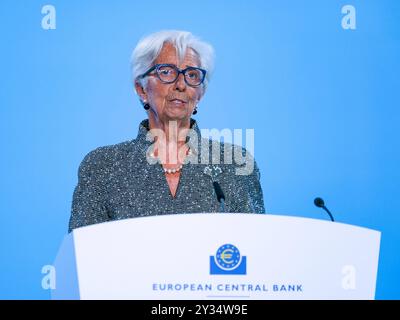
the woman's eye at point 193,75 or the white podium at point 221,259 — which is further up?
the woman's eye at point 193,75

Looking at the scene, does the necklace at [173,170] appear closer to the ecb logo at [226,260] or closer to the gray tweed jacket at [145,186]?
the gray tweed jacket at [145,186]

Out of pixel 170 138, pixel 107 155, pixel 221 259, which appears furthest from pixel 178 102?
pixel 221 259

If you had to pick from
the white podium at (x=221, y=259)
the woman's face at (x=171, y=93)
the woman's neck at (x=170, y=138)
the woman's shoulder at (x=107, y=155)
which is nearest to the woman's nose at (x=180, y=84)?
the woman's face at (x=171, y=93)

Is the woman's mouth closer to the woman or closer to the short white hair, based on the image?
the woman

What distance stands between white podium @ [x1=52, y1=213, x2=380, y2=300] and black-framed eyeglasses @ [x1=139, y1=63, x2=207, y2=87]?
94 cm

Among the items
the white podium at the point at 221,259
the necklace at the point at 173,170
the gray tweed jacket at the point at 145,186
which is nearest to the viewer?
the white podium at the point at 221,259

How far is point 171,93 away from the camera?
2688 millimetres

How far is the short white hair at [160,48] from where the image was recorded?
2.66m

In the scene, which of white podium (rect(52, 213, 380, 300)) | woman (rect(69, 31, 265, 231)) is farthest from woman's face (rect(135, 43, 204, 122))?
white podium (rect(52, 213, 380, 300))

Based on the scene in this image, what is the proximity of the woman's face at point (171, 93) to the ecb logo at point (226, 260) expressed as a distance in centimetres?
94

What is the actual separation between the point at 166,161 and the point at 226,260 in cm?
84

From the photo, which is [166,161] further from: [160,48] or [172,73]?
[160,48]

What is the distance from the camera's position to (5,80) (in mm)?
2727
